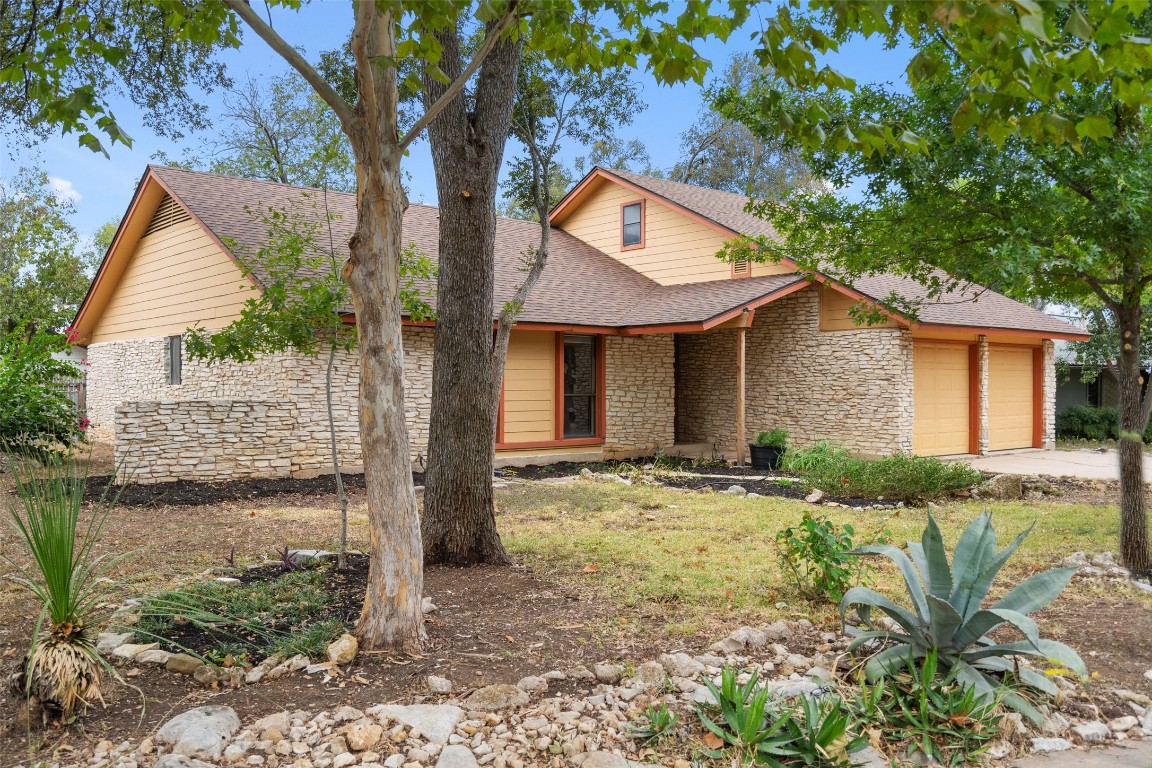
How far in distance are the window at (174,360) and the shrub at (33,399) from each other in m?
2.28

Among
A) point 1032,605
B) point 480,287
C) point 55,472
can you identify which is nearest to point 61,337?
point 480,287

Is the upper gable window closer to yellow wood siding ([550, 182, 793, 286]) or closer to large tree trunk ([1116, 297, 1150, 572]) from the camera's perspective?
yellow wood siding ([550, 182, 793, 286])

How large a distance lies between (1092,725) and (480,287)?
466cm

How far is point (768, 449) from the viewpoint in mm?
14656

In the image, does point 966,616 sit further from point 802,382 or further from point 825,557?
point 802,382

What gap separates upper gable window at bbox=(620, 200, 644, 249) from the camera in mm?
18656

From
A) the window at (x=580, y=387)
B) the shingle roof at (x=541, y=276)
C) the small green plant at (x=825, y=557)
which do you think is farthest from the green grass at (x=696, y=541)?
the shingle roof at (x=541, y=276)

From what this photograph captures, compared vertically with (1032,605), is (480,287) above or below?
above

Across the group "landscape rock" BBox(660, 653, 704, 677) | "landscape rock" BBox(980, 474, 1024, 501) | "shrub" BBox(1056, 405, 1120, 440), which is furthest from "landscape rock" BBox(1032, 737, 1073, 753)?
"shrub" BBox(1056, 405, 1120, 440)

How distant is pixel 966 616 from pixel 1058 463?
529 inches

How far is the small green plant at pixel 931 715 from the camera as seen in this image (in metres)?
3.28

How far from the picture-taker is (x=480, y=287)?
20.5ft

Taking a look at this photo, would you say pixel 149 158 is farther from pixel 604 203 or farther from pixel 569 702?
pixel 569 702

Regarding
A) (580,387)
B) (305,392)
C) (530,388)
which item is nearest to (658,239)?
(580,387)
